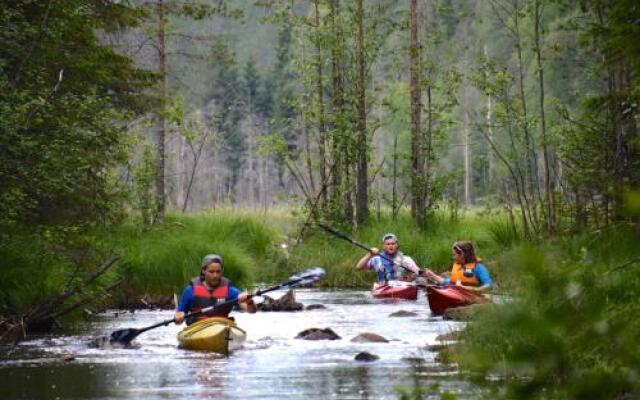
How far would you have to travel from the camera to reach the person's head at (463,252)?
663 inches

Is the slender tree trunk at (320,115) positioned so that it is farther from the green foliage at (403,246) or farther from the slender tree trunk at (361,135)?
the green foliage at (403,246)

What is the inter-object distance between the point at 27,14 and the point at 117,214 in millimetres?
3905

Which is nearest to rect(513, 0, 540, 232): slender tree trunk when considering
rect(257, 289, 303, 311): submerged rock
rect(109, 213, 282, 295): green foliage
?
rect(257, 289, 303, 311): submerged rock

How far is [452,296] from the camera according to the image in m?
15.7

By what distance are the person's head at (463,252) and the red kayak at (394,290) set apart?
188 cm

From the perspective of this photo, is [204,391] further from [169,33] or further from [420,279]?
[169,33]

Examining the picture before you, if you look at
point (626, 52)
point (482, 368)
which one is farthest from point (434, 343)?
point (482, 368)

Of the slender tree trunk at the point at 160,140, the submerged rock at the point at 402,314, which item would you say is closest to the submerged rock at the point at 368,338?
the submerged rock at the point at 402,314

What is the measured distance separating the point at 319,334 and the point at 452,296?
9.72ft

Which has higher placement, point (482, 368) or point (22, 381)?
point (482, 368)

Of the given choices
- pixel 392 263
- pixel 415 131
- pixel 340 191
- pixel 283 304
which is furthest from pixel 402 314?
pixel 415 131

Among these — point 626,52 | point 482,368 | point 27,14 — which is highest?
point 27,14

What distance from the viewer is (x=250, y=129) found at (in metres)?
68.9

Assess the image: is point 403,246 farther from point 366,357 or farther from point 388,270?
point 366,357
